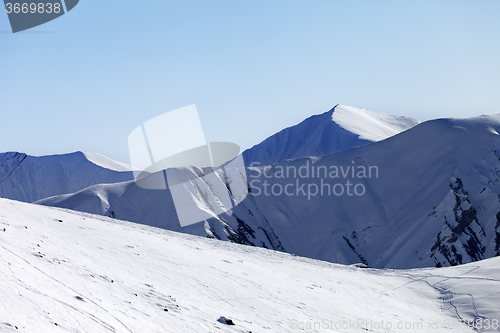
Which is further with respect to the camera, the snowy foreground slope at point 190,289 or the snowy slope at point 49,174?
the snowy slope at point 49,174

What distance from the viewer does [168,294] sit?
1140 cm

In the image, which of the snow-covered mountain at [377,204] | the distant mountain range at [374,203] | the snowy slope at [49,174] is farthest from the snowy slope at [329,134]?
the snowy slope at [49,174]

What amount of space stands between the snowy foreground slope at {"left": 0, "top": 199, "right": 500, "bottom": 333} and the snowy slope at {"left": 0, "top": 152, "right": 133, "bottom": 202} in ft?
504

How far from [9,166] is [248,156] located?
103 m

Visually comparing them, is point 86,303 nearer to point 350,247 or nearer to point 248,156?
point 350,247

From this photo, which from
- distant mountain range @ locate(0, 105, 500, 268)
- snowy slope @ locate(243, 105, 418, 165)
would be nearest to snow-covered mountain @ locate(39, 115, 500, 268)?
distant mountain range @ locate(0, 105, 500, 268)

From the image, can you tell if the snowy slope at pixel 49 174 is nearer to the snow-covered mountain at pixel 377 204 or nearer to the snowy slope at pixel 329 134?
the snowy slope at pixel 329 134

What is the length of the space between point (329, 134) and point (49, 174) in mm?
119939

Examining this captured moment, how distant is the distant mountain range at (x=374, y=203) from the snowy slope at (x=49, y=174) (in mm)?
94698

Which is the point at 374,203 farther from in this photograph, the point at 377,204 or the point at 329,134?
the point at 329,134

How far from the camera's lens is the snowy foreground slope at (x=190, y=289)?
864 cm

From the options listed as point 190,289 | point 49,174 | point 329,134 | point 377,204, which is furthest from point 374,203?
point 49,174

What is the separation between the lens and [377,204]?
73938mm

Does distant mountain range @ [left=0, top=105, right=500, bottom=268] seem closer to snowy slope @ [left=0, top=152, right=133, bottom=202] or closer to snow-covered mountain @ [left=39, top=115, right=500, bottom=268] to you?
snow-covered mountain @ [left=39, top=115, right=500, bottom=268]
